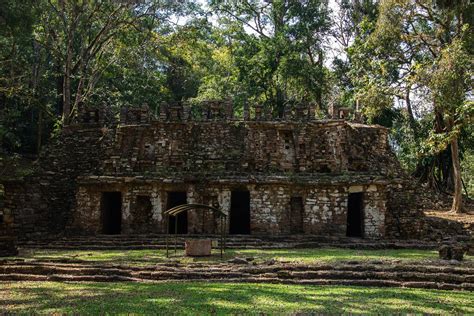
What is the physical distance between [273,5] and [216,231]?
20.4m

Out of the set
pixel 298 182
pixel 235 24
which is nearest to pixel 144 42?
pixel 235 24

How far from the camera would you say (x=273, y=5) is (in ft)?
116

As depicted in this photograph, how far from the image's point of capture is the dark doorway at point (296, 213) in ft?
72.8

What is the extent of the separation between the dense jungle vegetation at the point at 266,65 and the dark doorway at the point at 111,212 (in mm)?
5520

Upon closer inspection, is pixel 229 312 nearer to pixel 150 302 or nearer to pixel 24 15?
pixel 150 302

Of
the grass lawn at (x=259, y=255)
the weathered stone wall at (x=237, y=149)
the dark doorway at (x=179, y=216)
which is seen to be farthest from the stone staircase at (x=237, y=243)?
the weathered stone wall at (x=237, y=149)

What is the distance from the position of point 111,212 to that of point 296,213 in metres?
9.62

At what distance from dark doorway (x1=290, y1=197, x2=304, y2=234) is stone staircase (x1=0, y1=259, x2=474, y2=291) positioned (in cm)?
827

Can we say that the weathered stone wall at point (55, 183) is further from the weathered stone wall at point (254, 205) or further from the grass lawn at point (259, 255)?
the grass lawn at point (259, 255)

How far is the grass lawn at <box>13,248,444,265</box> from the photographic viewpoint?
50.1ft

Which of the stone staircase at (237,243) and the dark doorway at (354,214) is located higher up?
the dark doorway at (354,214)

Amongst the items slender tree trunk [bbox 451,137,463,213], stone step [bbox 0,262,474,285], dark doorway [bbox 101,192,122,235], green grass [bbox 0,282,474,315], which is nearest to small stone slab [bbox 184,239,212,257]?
stone step [bbox 0,262,474,285]

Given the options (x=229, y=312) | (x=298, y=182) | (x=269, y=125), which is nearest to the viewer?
(x=229, y=312)

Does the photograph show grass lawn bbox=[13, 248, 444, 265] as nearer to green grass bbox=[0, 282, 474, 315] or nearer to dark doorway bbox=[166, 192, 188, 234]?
green grass bbox=[0, 282, 474, 315]
